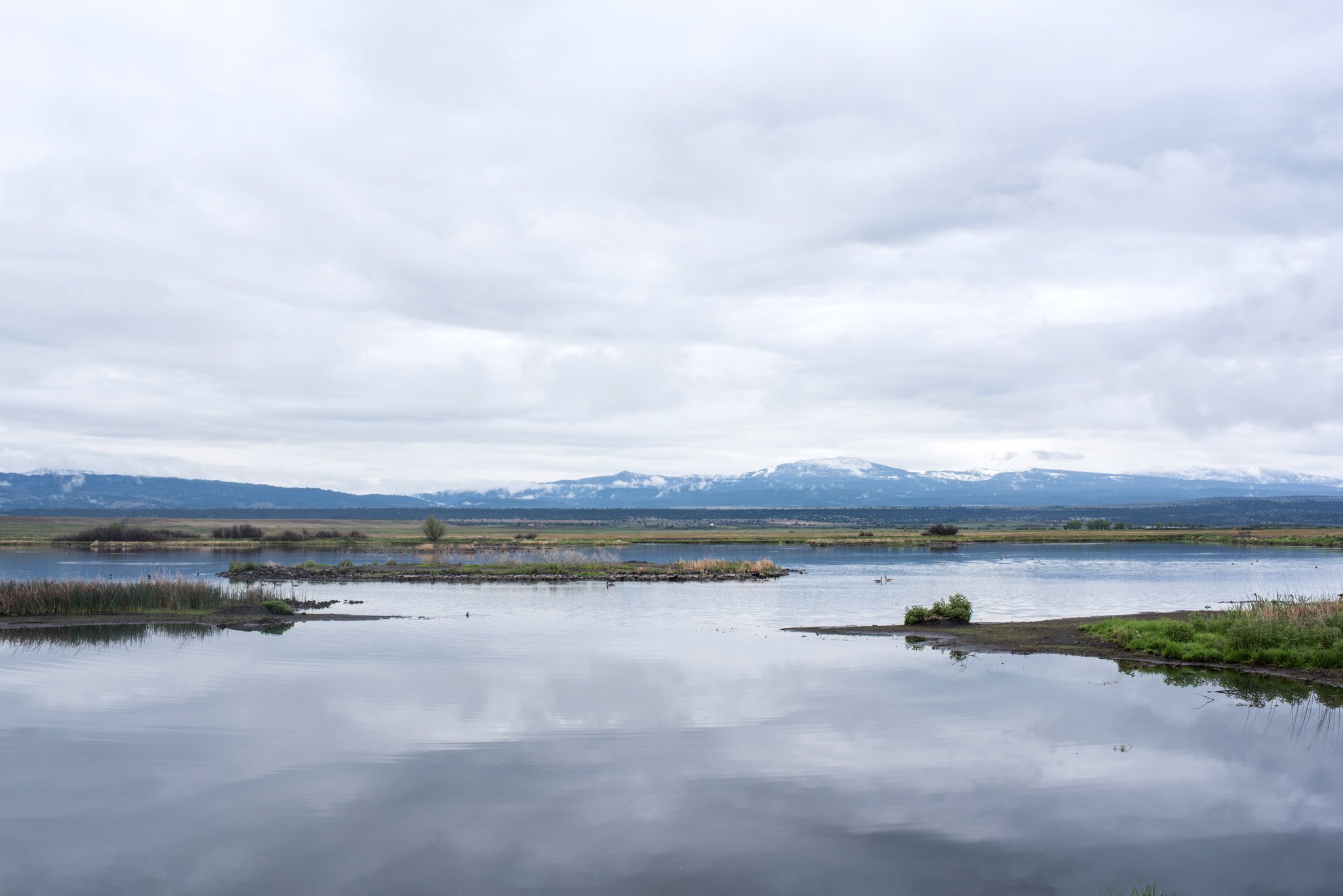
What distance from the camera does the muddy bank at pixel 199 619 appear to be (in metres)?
31.6

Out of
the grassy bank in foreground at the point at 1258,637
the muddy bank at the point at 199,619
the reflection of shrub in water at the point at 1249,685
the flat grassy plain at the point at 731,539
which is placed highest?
the grassy bank in foreground at the point at 1258,637

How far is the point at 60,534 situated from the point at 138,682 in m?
108

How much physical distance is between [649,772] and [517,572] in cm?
4247

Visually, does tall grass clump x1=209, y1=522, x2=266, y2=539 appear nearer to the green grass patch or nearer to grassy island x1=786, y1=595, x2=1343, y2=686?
the green grass patch

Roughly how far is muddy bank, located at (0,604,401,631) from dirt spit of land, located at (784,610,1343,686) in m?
17.3

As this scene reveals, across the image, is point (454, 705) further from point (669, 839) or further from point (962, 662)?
point (962, 662)

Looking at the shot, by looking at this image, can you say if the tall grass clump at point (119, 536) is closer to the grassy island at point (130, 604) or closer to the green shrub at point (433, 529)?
the green shrub at point (433, 529)

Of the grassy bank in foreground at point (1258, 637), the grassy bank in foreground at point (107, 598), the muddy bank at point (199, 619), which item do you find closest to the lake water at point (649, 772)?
the grassy bank in foreground at point (1258, 637)

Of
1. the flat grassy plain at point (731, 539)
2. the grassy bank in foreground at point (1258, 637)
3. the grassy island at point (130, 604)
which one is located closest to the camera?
the grassy bank in foreground at point (1258, 637)

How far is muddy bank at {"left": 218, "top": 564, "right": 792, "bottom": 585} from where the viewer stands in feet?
172

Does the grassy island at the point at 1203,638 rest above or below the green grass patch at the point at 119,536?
above

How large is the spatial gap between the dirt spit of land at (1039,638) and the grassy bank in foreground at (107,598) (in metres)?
22.2

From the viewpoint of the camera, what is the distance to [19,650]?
25.8 metres

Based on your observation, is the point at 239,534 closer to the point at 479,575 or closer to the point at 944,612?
the point at 479,575
